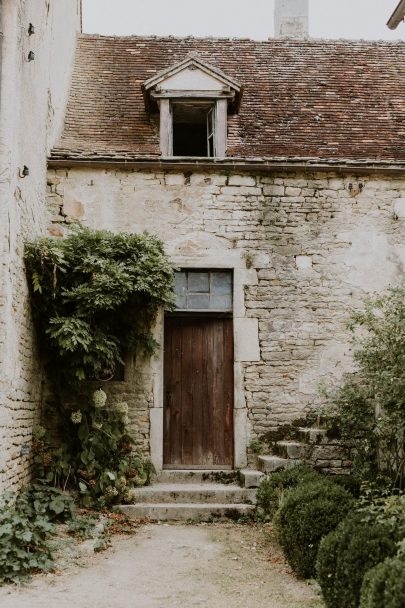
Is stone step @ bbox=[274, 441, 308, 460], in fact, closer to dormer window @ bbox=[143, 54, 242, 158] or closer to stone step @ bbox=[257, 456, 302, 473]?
stone step @ bbox=[257, 456, 302, 473]

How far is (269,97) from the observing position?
10516 mm

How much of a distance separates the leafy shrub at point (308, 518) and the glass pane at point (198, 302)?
12.0 ft

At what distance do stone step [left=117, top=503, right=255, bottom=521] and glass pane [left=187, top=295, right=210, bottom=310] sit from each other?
2722mm

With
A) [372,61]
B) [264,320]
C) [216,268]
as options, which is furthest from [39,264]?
[372,61]

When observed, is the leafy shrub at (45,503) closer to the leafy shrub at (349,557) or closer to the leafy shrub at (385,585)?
the leafy shrub at (349,557)

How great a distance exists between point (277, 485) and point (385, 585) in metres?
3.46

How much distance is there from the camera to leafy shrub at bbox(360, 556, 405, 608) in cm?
334

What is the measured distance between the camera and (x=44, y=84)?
27.7 feet

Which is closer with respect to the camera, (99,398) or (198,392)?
(99,398)

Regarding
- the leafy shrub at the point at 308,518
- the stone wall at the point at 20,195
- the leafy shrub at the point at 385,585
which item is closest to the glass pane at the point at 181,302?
the stone wall at the point at 20,195

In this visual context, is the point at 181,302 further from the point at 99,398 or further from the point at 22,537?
the point at 22,537

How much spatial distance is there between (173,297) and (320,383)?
7.15 feet

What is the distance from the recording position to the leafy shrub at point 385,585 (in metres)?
3.34

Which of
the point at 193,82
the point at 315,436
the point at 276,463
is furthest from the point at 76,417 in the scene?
the point at 193,82
